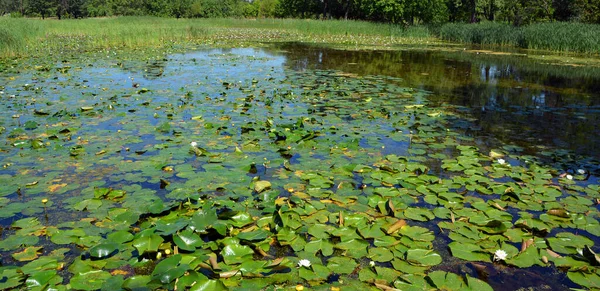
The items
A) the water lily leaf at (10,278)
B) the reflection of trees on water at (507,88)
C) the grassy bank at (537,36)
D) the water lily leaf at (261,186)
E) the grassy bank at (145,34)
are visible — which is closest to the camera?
the water lily leaf at (10,278)

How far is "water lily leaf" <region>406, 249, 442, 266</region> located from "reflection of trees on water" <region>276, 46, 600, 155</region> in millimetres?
3535

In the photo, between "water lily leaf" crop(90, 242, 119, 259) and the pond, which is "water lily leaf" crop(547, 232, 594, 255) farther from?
"water lily leaf" crop(90, 242, 119, 259)

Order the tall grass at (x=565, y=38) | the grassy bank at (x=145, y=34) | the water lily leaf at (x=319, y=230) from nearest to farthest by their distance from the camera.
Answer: the water lily leaf at (x=319, y=230) → the grassy bank at (x=145, y=34) → the tall grass at (x=565, y=38)

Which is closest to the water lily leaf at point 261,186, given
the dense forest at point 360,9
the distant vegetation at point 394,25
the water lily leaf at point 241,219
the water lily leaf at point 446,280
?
the water lily leaf at point 241,219

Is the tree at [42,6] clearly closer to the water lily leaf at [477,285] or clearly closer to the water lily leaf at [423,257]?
the water lily leaf at [423,257]

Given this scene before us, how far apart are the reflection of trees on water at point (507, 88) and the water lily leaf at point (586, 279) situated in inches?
127

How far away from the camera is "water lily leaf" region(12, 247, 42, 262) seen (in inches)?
102

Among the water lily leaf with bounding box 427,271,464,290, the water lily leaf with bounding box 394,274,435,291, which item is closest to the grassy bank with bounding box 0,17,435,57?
the water lily leaf with bounding box 394,274,435,291

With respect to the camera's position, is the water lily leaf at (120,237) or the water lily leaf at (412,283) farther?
the water lily leaf at (120,237)

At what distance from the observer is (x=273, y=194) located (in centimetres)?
347

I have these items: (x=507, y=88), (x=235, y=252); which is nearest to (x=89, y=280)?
(x=235, y=252)

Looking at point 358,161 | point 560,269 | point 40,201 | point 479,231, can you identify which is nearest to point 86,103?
point 40,201

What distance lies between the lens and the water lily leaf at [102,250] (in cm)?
258

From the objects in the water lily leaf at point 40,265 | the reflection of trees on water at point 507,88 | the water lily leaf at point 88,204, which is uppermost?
the reflection of trees on water at point 507,88
